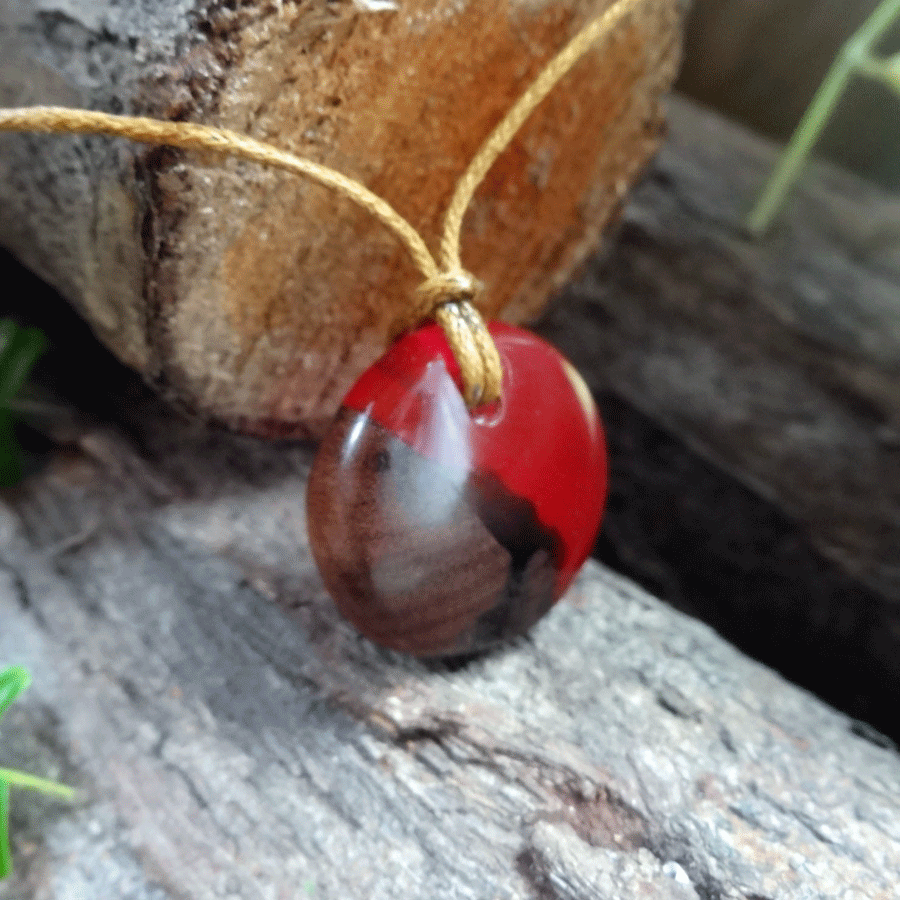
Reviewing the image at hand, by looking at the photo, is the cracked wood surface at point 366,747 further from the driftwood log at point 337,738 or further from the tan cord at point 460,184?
the tan cord at point 460,184

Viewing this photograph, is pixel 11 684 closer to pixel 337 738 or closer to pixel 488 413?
pixel 337 738

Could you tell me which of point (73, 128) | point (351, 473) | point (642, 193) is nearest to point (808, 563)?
point (642, 193)

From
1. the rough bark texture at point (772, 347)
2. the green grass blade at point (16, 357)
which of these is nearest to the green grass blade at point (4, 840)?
the green grass blade at point (16, 357)

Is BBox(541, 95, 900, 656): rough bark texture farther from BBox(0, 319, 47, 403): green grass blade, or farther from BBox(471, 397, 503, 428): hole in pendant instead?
BBox(0, 319, 47, 403): green grass blade

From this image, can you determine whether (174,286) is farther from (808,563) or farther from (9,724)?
(808,563)

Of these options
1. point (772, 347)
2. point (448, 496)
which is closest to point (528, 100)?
point (448, 496)

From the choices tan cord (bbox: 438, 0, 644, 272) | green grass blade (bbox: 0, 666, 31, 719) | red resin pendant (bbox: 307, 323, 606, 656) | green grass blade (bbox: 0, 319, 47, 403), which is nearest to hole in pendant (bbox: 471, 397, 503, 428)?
red resin pendant (bbox: 307, 323, 606, 656)
